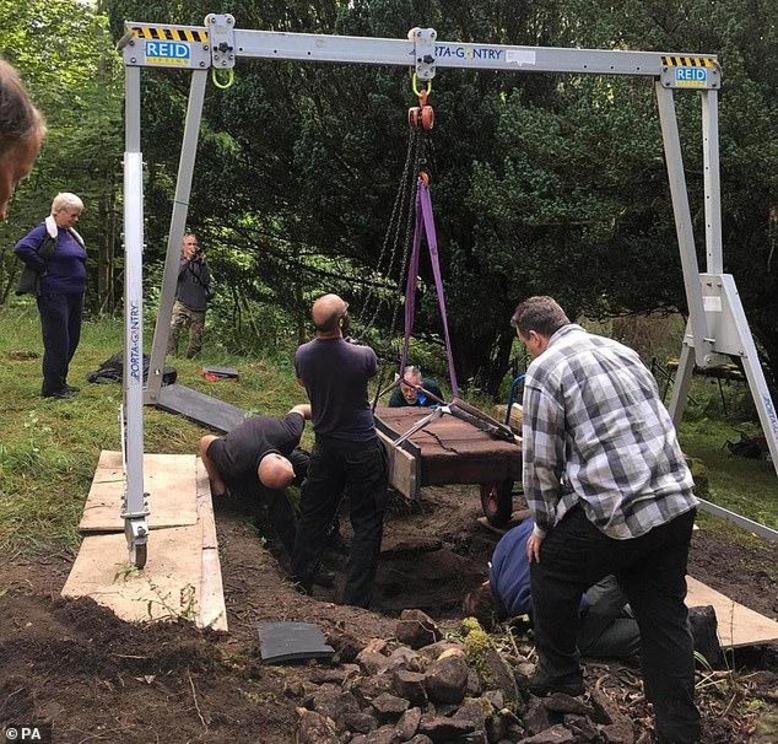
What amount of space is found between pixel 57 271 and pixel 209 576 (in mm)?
3964

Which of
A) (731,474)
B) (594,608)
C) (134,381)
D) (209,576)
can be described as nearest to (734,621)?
(594,608)

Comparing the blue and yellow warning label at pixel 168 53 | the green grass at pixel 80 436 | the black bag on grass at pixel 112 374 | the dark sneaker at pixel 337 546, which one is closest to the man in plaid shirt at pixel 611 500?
the green grass at pixel 80 436

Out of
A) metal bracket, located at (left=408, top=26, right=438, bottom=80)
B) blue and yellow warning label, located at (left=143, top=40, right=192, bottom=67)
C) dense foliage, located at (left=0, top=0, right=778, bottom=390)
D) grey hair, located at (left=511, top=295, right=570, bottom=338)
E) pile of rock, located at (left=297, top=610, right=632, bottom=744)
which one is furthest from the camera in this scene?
dense foliage, located at (left=0, top=0, right=778, bottom=390)

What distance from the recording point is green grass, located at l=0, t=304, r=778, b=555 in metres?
5.31

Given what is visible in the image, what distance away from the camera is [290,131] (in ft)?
35.9

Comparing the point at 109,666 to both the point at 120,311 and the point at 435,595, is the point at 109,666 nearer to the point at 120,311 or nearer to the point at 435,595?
the point at 435,595

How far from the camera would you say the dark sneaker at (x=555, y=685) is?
376 centimetres

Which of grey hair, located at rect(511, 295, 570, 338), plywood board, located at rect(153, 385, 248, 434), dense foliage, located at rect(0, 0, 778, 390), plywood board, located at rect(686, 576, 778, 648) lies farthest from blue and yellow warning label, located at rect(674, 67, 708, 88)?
plywood board, located at rect(153, 385, 248, 434)

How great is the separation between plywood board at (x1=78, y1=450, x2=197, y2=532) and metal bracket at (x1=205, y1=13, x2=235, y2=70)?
9.20 ft

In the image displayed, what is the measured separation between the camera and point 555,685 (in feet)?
12.3

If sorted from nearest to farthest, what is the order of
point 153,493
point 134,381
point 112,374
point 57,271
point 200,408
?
point 134,381
point 153,493
point 57,271
point 200,408
point 112,374

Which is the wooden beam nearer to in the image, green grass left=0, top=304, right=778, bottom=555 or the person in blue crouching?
the person in blue crouching

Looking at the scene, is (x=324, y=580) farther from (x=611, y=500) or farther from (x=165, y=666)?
(x=611, y=500)

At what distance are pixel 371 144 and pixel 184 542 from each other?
6.80 m
